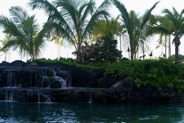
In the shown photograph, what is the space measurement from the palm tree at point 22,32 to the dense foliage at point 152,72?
314 inches

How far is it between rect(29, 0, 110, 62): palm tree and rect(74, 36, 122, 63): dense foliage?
0.58 meters

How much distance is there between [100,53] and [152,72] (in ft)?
19.1

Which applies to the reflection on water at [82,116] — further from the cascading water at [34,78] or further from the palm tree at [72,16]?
the palm tree at [72,16]

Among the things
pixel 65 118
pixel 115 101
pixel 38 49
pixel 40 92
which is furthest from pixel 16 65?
pixel 65 118

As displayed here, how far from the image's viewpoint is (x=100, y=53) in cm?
2386

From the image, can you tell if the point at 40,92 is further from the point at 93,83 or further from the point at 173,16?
the point at 173,16

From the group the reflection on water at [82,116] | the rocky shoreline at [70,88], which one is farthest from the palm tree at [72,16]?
the reflection on water at [82,116]

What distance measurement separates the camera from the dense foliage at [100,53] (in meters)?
23.8

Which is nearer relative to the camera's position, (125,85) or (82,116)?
(82,116)

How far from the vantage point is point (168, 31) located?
24812 millimetres

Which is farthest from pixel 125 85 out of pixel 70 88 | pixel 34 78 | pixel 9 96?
pixel 9 96

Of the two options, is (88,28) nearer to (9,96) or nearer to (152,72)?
(152,72)

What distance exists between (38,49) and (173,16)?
1086cm

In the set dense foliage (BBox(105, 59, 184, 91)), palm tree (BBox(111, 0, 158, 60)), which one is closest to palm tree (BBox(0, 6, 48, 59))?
palm tree (BBox(111, 0, 158, 60))
